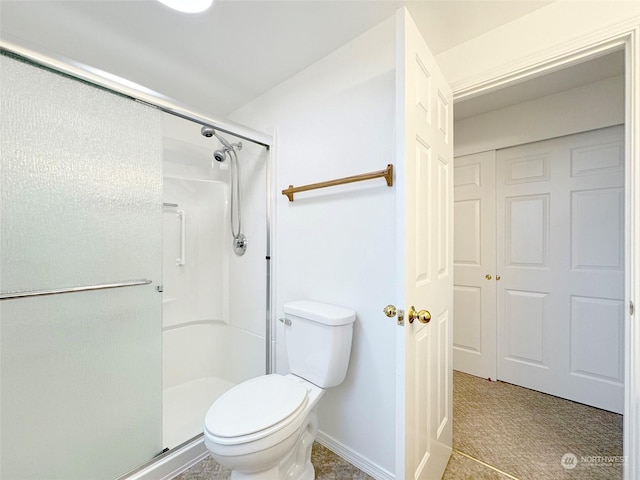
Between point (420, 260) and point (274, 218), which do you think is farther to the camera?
point (274, 218)

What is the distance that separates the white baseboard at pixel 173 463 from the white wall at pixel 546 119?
290cm

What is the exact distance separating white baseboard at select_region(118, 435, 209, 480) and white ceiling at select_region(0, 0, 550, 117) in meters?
1.83

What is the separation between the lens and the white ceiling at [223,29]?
1.24 meters

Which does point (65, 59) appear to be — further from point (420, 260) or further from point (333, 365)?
point (333, 365)

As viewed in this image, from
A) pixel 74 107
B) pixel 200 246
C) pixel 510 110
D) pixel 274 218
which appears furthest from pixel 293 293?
pixel 510 110

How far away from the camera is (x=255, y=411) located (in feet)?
3.59

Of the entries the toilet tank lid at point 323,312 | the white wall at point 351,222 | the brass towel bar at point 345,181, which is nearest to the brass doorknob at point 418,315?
the white wall at point 351,222

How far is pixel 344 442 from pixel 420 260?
1155 mm

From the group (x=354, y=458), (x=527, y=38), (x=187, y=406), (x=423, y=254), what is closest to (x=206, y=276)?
(x=187, y=406)

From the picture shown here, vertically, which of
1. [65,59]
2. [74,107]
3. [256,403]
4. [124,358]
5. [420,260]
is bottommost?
[256,403]

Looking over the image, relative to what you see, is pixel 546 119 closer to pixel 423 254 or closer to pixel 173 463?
pixel 423 254

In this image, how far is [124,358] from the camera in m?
1.29

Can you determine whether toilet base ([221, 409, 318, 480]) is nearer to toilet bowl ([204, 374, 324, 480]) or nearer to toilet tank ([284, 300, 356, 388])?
toilet bowl ([204, 374, 324, 480])

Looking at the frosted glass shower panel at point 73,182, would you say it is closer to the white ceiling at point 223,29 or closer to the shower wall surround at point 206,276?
the white ceiling at point 223,29
